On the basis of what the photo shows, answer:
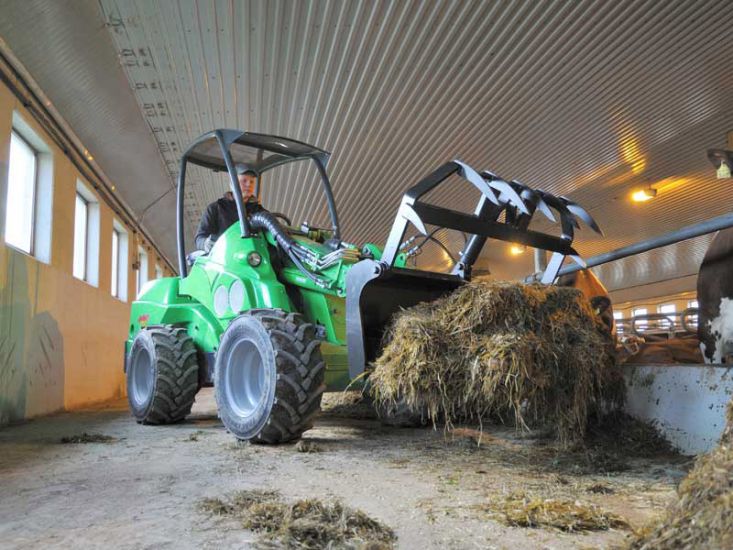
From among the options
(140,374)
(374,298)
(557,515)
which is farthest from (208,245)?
(557,515)

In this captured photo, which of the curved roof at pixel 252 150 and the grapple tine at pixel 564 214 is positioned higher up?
the curved roof at pixel 252 150

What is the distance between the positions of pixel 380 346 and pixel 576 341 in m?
1.15

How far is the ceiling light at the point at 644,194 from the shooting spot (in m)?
12.2

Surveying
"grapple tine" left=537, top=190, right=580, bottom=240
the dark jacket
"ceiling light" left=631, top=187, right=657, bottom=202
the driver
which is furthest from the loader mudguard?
"ceiling light" left=631, top=187, right=657, bottom=202

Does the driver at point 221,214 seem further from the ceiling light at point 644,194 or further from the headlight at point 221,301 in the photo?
the ceiling light at point 644,194

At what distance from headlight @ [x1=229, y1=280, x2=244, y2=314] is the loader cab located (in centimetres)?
42

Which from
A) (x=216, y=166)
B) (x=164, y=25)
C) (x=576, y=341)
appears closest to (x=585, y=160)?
(x=216, y=166)

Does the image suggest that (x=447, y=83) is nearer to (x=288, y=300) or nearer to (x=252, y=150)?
(x=252, y=150)

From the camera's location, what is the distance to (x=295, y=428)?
4.04 meters

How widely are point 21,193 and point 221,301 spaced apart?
14.0ft

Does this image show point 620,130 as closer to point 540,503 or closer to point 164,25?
point 164,25

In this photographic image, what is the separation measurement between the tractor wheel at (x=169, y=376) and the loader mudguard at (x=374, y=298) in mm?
2258

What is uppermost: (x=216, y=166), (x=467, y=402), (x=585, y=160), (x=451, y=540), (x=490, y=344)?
(x=585, y=160)

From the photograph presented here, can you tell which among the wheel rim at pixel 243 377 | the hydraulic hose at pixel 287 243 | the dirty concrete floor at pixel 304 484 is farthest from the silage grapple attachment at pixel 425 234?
the wheel rim at pixel 243 377
